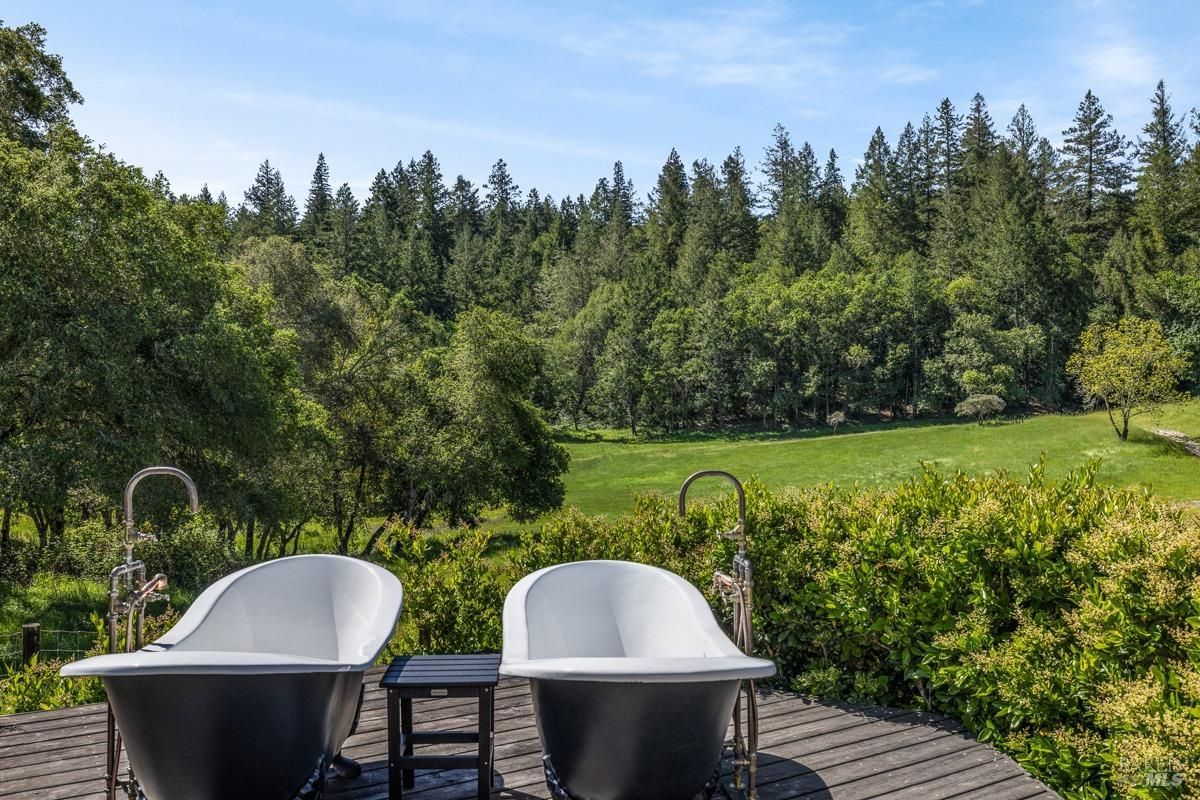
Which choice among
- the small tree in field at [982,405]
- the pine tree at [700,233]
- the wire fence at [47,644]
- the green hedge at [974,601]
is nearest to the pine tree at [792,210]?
the pine tree at [700,233]

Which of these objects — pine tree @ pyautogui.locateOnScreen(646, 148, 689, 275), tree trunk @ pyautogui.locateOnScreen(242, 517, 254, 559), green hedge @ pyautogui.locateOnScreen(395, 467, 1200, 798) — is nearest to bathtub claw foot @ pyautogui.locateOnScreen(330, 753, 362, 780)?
green hedge @ pyautogui.locateOnScreen(395, 467, 1200, 798)

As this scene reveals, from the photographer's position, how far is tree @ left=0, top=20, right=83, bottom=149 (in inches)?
442

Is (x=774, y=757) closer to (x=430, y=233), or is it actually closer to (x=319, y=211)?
(x=319, y=211)

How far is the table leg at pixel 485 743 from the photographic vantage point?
2.48m

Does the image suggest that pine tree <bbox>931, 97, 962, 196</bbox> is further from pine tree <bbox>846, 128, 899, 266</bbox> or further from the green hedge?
the green hedge

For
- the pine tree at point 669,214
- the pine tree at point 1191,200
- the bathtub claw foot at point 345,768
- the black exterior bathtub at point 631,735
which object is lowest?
the bathtub claw foot at point 345,768

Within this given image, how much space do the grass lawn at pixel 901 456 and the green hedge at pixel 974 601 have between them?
1513 centimetres

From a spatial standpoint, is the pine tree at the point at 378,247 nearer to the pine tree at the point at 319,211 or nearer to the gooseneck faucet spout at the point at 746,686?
the pine tree at the point at 319,211

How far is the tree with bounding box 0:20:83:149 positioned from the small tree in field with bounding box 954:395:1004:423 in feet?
98.4

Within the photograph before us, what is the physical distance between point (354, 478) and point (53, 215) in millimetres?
7127

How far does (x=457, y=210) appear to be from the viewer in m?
54.4

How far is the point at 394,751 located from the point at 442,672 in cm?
28

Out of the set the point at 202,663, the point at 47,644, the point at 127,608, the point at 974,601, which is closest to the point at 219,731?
the point at 202,663

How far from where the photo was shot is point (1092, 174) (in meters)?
38.8
